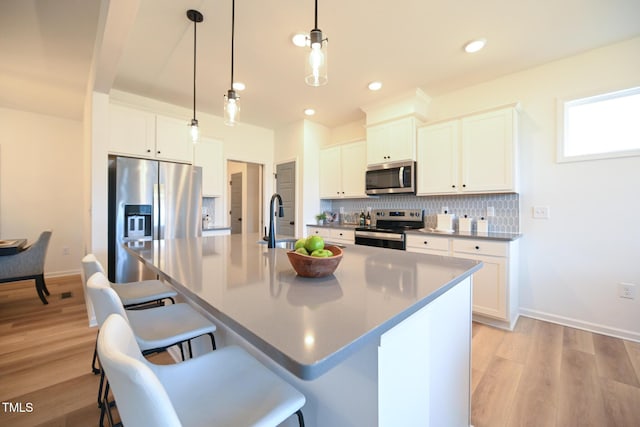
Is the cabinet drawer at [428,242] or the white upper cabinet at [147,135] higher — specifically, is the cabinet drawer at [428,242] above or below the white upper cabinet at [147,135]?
below

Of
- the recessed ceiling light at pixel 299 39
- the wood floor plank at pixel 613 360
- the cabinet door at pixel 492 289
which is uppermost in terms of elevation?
the recessed ceiling light at pixel 299 39

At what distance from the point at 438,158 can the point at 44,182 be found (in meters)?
6.03

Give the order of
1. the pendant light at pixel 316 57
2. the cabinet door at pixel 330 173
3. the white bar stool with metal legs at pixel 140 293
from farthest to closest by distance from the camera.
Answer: the cabinet door at pixel 330 173, the white bar stool with metal legs at pixel 140 293, the pendant light at pixel 316 57

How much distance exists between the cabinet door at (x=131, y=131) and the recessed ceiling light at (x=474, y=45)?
11.5 feet

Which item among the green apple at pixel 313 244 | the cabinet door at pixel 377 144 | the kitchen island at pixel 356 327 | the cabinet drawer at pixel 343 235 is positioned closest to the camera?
the kitchen island at pixel 356 327

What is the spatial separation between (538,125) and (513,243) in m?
1.29

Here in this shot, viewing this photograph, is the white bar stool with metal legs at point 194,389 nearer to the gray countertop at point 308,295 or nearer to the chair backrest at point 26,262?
the gray countertop at point 308,295

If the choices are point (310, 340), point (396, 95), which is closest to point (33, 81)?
point (396, 95)

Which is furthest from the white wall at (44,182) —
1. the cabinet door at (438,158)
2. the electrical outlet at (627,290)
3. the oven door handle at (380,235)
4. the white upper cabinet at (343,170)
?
the electrical outlet at (627,290)

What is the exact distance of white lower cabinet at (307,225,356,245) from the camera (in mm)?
3780

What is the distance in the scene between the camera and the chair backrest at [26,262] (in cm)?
296

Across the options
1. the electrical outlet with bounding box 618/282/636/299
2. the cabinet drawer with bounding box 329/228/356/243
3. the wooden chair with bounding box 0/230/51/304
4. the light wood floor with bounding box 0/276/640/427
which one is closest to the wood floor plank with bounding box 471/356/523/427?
the light wood floor with bounding box 0/276/640/427

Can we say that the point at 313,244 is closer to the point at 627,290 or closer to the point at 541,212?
the point at 541,212

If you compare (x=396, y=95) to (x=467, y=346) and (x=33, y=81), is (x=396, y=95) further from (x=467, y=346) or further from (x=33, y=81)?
(x=33, y=81)
